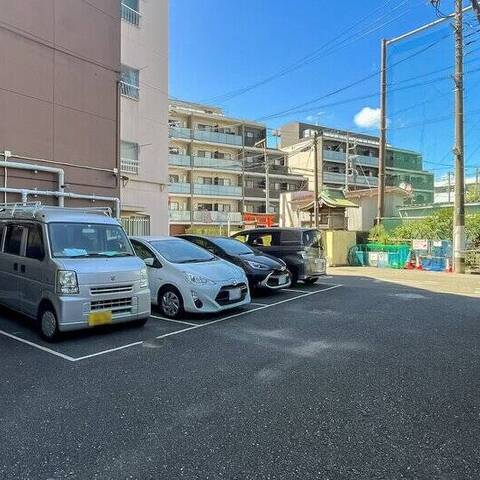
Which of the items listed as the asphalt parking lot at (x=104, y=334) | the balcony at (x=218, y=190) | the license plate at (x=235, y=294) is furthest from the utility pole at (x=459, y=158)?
the balcony at (x=218, y=190)

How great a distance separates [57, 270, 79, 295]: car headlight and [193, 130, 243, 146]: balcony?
1380 inches

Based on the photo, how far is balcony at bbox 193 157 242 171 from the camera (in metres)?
39.8

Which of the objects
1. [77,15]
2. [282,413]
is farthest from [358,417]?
[77,15]

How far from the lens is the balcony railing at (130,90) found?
50.4 ft

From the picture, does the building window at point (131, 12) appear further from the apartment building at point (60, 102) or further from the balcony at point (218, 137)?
the balcony at point (218, 137)

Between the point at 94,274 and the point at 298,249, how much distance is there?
6.50 meters

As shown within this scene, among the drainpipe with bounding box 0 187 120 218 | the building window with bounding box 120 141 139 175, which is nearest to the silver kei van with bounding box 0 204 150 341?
the drainpipe with bounding box 0 187 120 218

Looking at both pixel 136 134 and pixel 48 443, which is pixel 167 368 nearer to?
pixel 48 443

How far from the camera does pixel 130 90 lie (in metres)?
15.7

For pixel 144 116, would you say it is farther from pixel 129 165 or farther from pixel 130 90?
pixel 129 165

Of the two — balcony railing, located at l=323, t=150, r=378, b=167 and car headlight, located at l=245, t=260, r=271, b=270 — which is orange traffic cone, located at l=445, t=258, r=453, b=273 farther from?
balcony railing, located at l=323, t=150, r=378, b=167

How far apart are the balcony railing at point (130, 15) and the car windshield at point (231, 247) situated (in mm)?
9828

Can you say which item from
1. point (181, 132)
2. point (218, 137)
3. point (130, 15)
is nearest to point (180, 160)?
point (181, 132)

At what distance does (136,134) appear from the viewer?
51.6 ft
